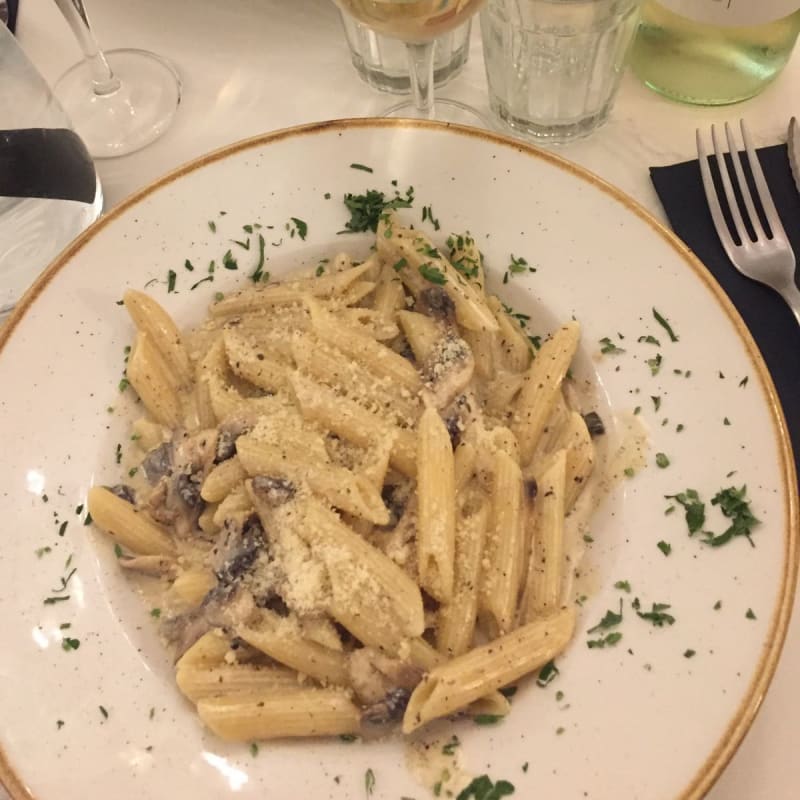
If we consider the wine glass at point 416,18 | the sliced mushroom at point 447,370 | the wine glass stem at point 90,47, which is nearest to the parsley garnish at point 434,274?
the sliced mushroom at point 447,370

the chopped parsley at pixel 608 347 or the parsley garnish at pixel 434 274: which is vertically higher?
the parsley garnish at pixel 434 274

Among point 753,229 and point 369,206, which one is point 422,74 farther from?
point 753,229

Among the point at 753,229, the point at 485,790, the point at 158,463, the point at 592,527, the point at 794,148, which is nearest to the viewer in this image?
the point at 485,790

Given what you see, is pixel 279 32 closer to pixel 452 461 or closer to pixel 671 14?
pixel 671 14

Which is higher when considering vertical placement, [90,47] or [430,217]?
[90,47]

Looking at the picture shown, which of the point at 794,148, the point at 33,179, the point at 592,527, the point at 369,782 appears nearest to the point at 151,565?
the point at 369,782

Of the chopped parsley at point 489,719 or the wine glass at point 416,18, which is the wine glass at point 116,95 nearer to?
the wine glass at point 416,18

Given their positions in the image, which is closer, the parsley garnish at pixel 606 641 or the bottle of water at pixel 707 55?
the parsley garnish at pixel 606 641
